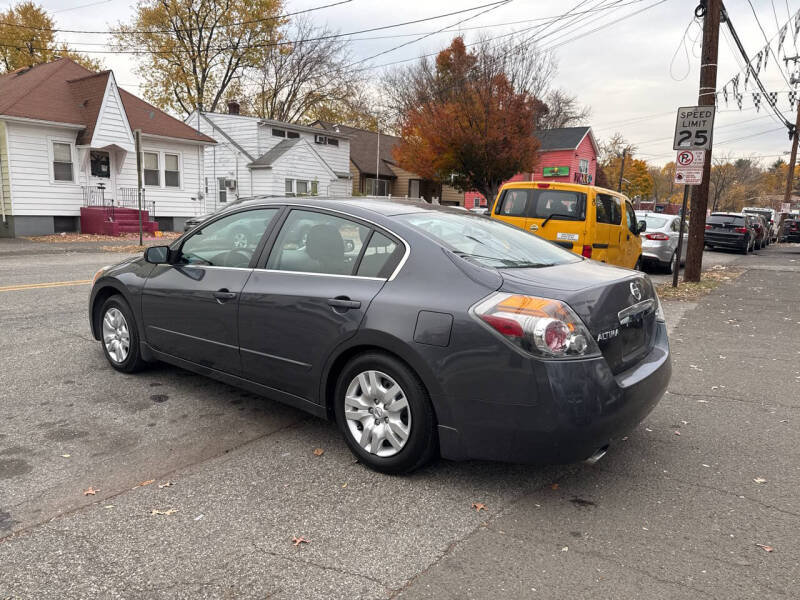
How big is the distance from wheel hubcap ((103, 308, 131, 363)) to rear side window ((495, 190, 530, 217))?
695 centimetres

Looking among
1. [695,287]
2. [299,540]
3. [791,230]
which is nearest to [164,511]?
[299,540]

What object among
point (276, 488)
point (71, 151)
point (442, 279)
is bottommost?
point (276, 488)

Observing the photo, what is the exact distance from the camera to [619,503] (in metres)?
3.21

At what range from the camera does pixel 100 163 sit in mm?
22234

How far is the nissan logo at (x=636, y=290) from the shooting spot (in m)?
3.59

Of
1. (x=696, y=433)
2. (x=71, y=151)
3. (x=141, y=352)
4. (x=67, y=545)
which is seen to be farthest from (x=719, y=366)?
(x=71, y=151)

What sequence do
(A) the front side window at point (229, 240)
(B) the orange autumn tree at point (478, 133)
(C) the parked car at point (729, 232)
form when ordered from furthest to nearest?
(B) the orange autumn tree at point (478, 133), (C) the parked car at point (729, 232), (A) the front side window at point (229, 240)

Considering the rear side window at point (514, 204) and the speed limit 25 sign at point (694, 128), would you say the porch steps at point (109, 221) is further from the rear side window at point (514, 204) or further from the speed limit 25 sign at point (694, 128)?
the speed limit 25 sign at point (694, 128)

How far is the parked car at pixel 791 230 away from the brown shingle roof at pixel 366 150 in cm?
2549

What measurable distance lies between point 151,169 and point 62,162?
143 inches

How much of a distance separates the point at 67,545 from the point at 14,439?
1469 millimetres

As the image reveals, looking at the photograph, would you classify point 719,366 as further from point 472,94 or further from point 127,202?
point 472,94

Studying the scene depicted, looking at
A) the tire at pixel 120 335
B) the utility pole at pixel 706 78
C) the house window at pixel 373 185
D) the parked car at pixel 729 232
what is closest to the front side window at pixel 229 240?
the tire at pixel 120 335

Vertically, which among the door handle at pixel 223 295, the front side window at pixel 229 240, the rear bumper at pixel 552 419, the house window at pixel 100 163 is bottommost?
the rear bumper at pixel 552 419
